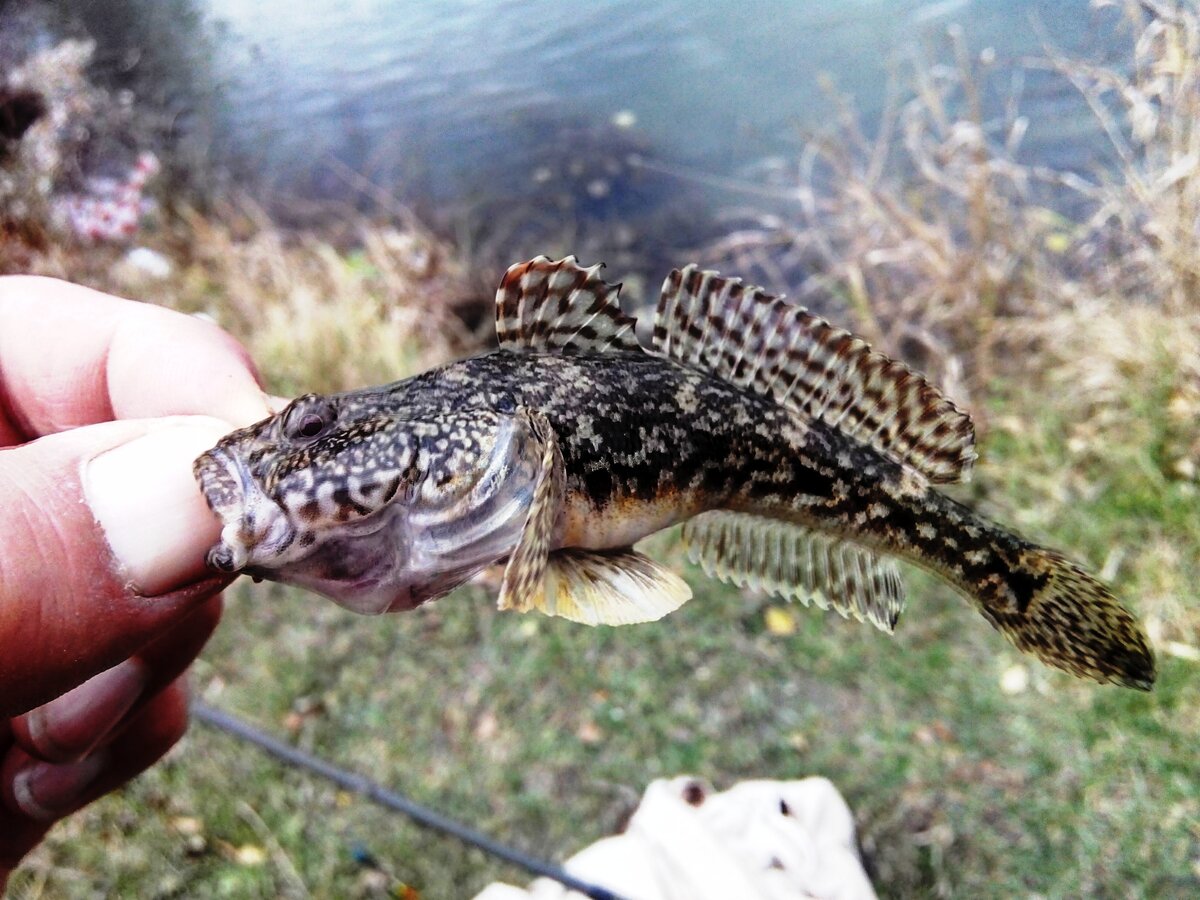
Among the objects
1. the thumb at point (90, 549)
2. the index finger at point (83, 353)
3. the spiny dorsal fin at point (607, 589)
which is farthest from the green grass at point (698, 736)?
the thumb at point (90, 549)

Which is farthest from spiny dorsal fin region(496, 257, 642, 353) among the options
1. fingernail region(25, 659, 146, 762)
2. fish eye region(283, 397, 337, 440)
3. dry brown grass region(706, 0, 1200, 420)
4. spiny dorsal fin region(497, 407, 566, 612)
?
dry brown grass region(706, 0, 1200, 420)

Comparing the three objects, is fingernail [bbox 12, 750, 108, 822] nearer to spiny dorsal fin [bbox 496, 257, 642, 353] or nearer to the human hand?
the human hand

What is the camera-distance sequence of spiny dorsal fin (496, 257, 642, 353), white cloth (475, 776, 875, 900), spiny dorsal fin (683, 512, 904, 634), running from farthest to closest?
white cloth (475, 776, 875, 900), spiny dorsal fin (683, 512, 904, 634), spiny dorsal fin (496, 257, 642, 353)

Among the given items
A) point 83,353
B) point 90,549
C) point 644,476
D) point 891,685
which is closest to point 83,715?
point 83,353

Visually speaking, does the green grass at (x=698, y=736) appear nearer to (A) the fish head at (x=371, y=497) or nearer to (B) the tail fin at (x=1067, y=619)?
(B) the tail fin at (x=1067, y=619)

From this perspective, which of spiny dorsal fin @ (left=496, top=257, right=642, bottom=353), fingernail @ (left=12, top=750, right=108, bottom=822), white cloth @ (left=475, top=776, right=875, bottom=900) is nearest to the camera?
spiny dorsal fin @ (left=496, top=257, right=642, bottom=353)

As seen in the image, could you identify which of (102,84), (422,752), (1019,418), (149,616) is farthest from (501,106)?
(149,616)

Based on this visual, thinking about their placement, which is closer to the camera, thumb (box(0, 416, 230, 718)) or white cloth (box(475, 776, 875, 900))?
thumb (box(0, 416, 230, 718))
